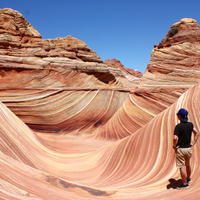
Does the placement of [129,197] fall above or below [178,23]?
below

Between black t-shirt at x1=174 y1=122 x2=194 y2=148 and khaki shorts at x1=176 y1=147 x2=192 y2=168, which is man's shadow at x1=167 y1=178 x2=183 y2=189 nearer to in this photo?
khaki shorts at x1=176 y1=147 x2=192 y2=168

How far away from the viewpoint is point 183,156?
2385mm

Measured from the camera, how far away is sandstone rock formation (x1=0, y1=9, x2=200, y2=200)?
248cm

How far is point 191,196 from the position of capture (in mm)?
2225

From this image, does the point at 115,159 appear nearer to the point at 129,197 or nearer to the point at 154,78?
the point at 129,197

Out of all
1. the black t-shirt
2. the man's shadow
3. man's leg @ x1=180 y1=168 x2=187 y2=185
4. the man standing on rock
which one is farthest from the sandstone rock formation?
the black t-shirt

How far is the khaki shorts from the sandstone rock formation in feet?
1.08

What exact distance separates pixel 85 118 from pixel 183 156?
691 centimetres

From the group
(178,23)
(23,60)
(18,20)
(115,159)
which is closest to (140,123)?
(115,159)

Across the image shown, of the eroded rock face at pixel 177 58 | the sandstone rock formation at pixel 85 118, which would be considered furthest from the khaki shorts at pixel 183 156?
the eroded rock face at pixel 177 58

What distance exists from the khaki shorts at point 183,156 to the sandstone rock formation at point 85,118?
0.33m

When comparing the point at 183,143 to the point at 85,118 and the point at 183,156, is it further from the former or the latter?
the point at 85,118

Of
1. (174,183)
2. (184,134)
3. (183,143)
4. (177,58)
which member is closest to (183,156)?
(183,143)

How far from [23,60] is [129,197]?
8.50 meters
